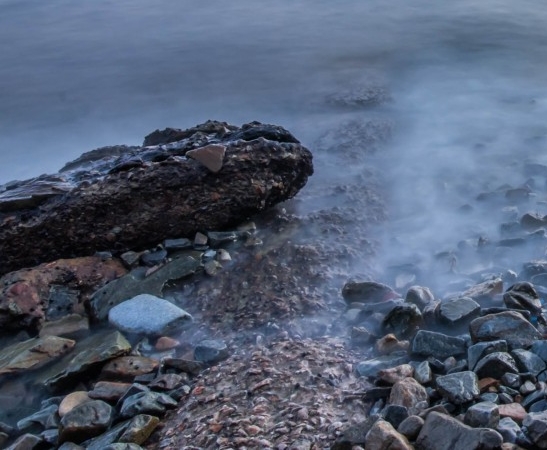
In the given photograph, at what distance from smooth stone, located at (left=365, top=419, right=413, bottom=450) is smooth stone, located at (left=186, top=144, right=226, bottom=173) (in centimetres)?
294

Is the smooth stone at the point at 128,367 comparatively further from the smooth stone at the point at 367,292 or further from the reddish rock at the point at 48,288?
the smooth stone at the point at 367,292

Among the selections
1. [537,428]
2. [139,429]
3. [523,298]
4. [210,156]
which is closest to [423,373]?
[537,428]

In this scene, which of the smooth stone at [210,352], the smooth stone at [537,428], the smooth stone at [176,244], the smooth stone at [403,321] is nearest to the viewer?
the smooth stone at [537,428]

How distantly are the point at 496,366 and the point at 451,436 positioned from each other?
0.58 m

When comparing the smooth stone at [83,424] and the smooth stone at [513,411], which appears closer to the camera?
the smooth stone at [513,411]

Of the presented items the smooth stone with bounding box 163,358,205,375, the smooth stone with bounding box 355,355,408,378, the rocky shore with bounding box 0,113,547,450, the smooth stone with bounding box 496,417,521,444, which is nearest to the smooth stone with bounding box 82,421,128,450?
the rocky shore with bounding box 0,113,547,450

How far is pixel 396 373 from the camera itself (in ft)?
9.64

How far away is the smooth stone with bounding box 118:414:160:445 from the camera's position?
2.96m

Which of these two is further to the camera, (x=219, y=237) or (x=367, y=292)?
(x=219, y=237)

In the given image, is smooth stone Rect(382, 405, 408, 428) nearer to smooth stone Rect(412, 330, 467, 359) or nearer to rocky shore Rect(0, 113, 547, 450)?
rocky shore Rect(0, 113, 547, 450)

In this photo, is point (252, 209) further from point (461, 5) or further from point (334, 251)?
point (461, 5)

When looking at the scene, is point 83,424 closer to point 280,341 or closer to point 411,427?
point 280,341

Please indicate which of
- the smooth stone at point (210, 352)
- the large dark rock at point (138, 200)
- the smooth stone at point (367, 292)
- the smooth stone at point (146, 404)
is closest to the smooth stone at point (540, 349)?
the smooth stone at point (367, 292)

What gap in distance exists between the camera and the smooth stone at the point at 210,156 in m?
5.00
